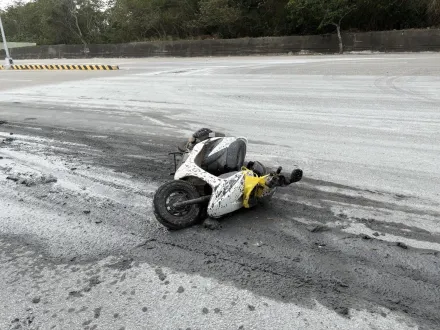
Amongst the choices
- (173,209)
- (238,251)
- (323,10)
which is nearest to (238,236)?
(238,251)

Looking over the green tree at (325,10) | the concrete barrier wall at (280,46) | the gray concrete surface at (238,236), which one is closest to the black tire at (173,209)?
the gray concrete surface at (238,236)

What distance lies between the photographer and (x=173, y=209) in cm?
356

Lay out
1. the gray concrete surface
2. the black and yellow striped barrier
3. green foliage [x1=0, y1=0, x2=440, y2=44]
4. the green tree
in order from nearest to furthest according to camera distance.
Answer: the gray concrete surface → the black and yellow striped barrier → the green tree → green foliage [x1=0, y1=0, x2=440, y2=44]

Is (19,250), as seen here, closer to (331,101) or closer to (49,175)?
(49,175)

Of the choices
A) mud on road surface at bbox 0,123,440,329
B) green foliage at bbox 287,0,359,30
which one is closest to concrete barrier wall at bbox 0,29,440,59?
green foliage at bbox 287,0,359,30

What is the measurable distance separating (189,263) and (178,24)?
39.0 m

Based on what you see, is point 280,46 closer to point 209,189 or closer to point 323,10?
point 323,10

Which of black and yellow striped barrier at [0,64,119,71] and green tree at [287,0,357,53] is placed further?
green tree at [287,0,357,53]

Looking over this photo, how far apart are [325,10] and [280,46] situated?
391 cm

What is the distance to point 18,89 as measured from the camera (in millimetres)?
15422

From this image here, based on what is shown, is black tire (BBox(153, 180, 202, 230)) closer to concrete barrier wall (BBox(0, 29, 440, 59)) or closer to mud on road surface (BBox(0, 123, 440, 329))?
mud on road surface (BBox(0, 123, 440, 329))

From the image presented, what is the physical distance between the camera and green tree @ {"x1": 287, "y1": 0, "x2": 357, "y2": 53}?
1035 inches

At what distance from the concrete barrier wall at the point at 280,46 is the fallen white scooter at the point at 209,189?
24.7 metres

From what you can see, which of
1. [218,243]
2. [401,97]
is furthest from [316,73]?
[218,243]
